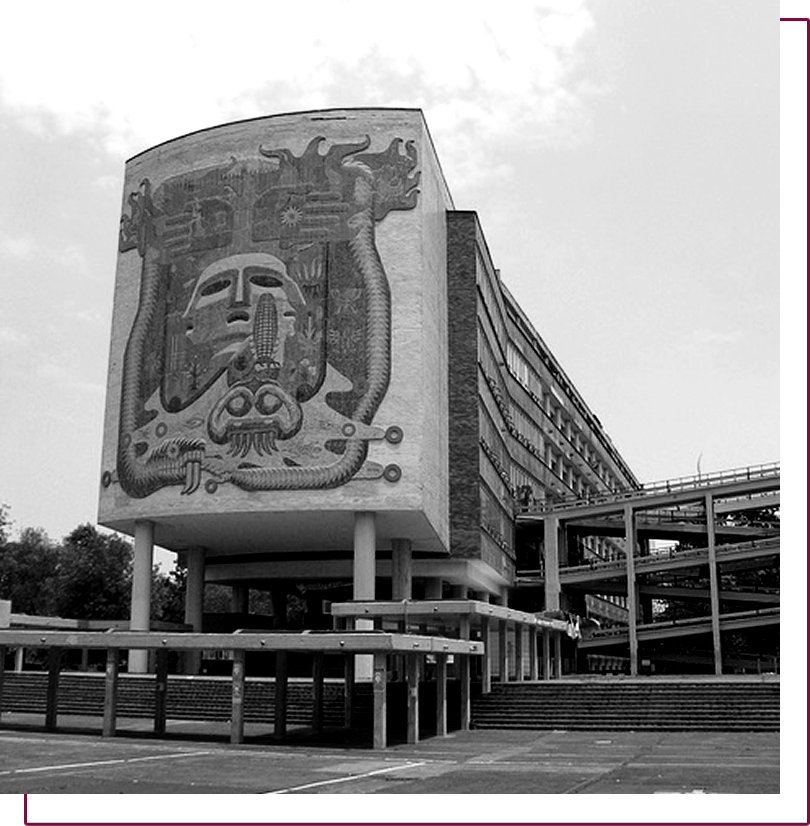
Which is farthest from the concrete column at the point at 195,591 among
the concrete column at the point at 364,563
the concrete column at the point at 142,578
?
the concrete column at the point at 364,563

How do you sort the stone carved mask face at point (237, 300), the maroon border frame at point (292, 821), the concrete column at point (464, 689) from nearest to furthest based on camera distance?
the maroon border frame at point (292, 821) → the concrete column at point (464, 689) → the stone carved mask face at point (237, 300)

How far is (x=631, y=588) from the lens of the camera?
68812 mm

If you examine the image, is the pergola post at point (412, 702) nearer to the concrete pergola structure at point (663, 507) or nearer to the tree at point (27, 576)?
the concrete pergola structure at point (663, 507)

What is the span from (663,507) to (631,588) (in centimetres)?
610

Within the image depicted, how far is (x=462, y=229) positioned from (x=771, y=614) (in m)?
30.4

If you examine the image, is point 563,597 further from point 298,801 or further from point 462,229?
point 298,801

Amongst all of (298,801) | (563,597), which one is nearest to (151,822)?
(298,801)

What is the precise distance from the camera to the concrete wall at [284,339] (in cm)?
4981

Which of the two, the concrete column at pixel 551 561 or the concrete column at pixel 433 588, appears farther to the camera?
the concrete column at pixel 551 561

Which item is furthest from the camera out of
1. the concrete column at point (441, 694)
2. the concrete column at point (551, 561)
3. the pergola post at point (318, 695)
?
the concrete column at point (551, 561)

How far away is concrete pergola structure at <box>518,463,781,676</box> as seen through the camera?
68.4m

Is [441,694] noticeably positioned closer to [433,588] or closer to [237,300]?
[237,300]

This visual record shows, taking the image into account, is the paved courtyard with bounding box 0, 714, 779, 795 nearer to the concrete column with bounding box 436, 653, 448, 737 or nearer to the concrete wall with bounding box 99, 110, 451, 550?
the concrete column with bounding box 436, 653, 448, 737

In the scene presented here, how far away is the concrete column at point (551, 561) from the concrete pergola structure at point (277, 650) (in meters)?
33.3
